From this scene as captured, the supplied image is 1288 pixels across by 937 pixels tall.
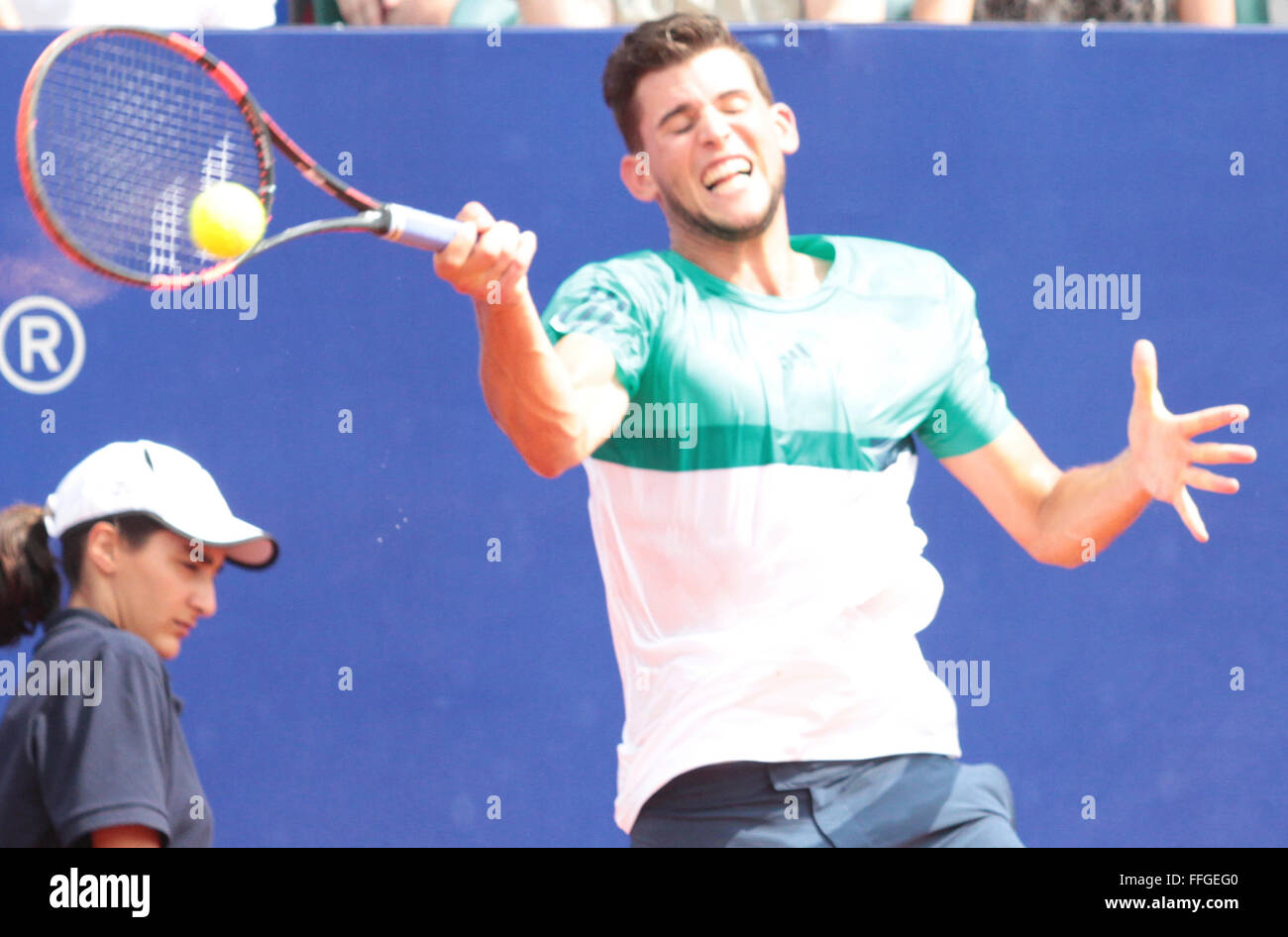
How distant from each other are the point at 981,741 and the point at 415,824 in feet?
3.62

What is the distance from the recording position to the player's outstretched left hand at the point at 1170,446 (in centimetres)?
304

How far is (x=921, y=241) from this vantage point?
365 centimetres

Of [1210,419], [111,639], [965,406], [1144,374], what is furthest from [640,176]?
[111,639]

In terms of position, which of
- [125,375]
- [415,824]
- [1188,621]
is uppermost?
[125,375]

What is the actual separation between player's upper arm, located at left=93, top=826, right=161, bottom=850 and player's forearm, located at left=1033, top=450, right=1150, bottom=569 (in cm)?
169

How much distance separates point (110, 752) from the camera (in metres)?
3.08

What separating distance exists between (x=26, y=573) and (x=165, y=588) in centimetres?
28

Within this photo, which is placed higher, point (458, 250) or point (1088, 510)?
point (458, 250)

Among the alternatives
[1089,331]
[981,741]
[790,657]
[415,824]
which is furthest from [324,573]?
[1089,331]

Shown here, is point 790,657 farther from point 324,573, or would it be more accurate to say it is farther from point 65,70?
point 65,70

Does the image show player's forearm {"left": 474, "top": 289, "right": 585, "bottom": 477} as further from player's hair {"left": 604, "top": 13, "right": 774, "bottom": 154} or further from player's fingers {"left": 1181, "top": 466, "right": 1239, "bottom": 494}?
player's fingers {"left": 1181, "top": 466, "right": 1239, "bottom": 494}

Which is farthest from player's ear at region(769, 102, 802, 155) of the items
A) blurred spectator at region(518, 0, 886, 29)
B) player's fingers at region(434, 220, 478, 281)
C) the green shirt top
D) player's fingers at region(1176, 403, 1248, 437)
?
player's fingers at region(434, 220, 478, 281)

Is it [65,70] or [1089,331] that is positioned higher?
[65,70]

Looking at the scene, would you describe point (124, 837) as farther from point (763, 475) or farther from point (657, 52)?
point (657, 52)
